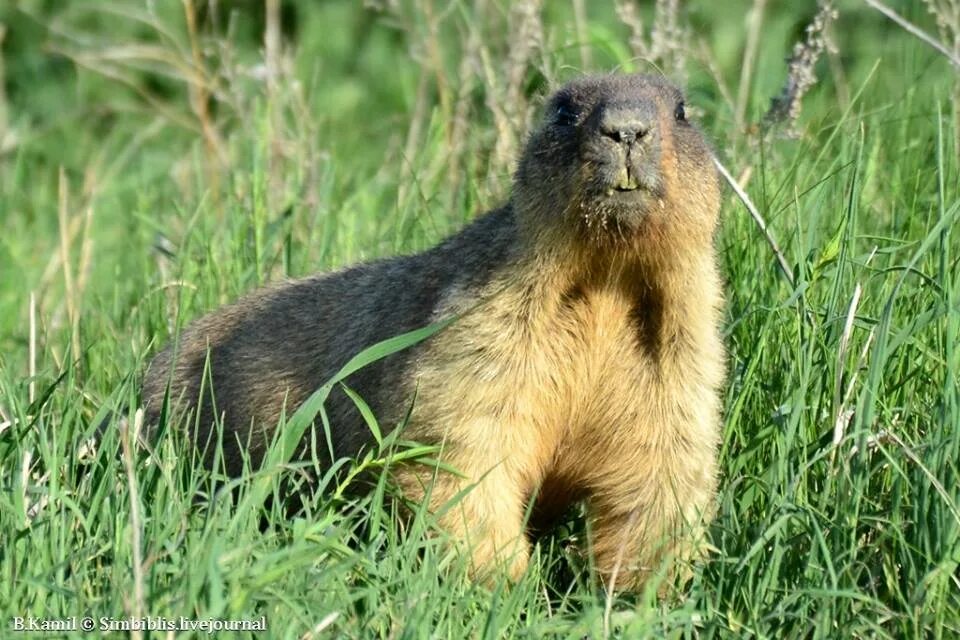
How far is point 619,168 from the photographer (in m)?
4.70

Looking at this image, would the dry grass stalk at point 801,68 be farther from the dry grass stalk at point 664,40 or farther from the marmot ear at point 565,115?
the marmot ear at point 565,115

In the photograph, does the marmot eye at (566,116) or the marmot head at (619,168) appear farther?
the marmot eye at (566,116)

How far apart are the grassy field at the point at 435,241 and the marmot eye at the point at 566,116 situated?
0.84m

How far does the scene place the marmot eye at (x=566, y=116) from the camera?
16.5 ft

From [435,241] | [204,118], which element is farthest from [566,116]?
[204,118]

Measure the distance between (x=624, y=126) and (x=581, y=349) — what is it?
77cm

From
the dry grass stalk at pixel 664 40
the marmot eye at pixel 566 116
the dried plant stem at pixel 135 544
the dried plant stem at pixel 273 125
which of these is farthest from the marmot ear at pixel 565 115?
the dried plant stem at pixel 273 125

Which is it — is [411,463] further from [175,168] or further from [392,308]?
[175,168]

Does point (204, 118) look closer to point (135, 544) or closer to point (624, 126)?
point (624, 126)

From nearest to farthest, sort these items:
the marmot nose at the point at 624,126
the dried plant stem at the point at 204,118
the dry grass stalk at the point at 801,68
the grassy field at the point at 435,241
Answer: the grassy field at the point at 435,241
the marmot nose at the point at 624,126
the dry grass stalk at the point at 801,68
the dried plant stem at the point at 204,118

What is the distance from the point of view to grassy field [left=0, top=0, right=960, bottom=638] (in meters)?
4.20

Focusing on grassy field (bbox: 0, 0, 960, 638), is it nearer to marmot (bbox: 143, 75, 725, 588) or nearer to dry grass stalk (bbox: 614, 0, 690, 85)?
dry grass stalk (bbox: 614, 0, 690, 85)

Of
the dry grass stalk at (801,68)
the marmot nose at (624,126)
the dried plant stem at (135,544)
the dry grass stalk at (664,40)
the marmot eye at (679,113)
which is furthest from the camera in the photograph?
the dry grass stalk at (664,40)

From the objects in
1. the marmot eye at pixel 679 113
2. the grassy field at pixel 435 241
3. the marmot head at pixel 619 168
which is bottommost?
the grassy field at pixel 435 241
